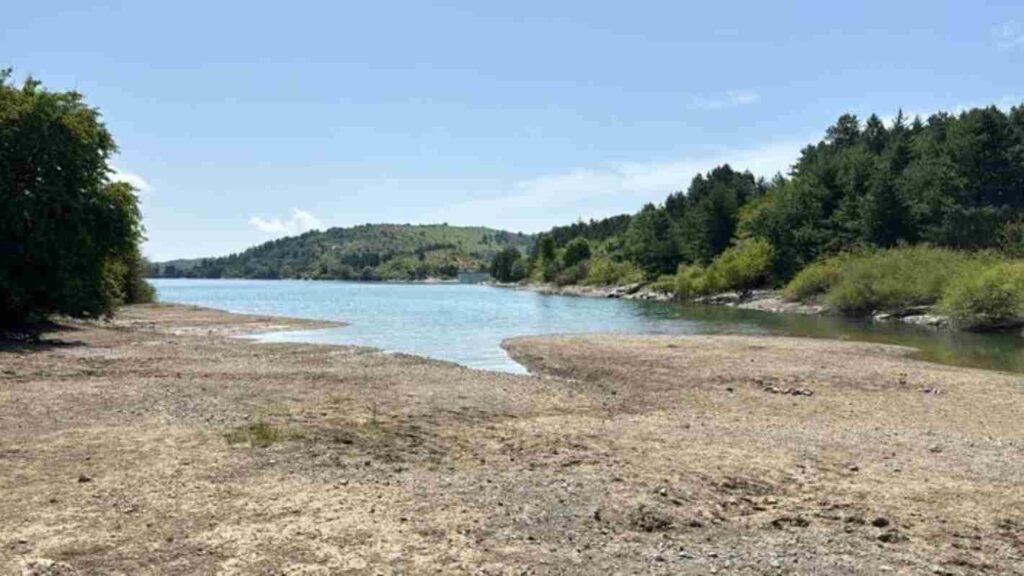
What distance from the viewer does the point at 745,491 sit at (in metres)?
12.4

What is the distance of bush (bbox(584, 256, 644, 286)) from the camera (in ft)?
468

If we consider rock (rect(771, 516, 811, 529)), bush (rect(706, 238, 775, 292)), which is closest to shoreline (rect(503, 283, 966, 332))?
bush (rect(706, 238, 775, 292))

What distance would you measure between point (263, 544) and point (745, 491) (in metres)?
7.27

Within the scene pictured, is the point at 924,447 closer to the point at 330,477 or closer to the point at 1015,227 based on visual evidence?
the point at 330,477

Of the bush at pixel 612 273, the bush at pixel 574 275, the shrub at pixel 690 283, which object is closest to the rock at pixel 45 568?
the shrub at pixel 690 283

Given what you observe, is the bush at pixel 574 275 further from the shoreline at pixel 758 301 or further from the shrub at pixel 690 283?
the shrub at pixel 690 283

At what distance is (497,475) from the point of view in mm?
12953

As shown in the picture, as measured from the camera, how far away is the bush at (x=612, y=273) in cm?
14275

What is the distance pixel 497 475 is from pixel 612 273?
140173 mm

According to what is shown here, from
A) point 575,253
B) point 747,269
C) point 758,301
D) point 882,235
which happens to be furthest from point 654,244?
point 882,235

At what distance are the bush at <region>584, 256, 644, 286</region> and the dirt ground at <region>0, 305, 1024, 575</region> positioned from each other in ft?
383

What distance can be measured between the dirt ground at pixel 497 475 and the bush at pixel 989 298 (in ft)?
105

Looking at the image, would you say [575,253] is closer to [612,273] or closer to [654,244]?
[612,273]

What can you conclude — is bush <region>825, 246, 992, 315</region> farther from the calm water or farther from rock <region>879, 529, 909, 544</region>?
rock <region>879, 529, 909, 544</region>
